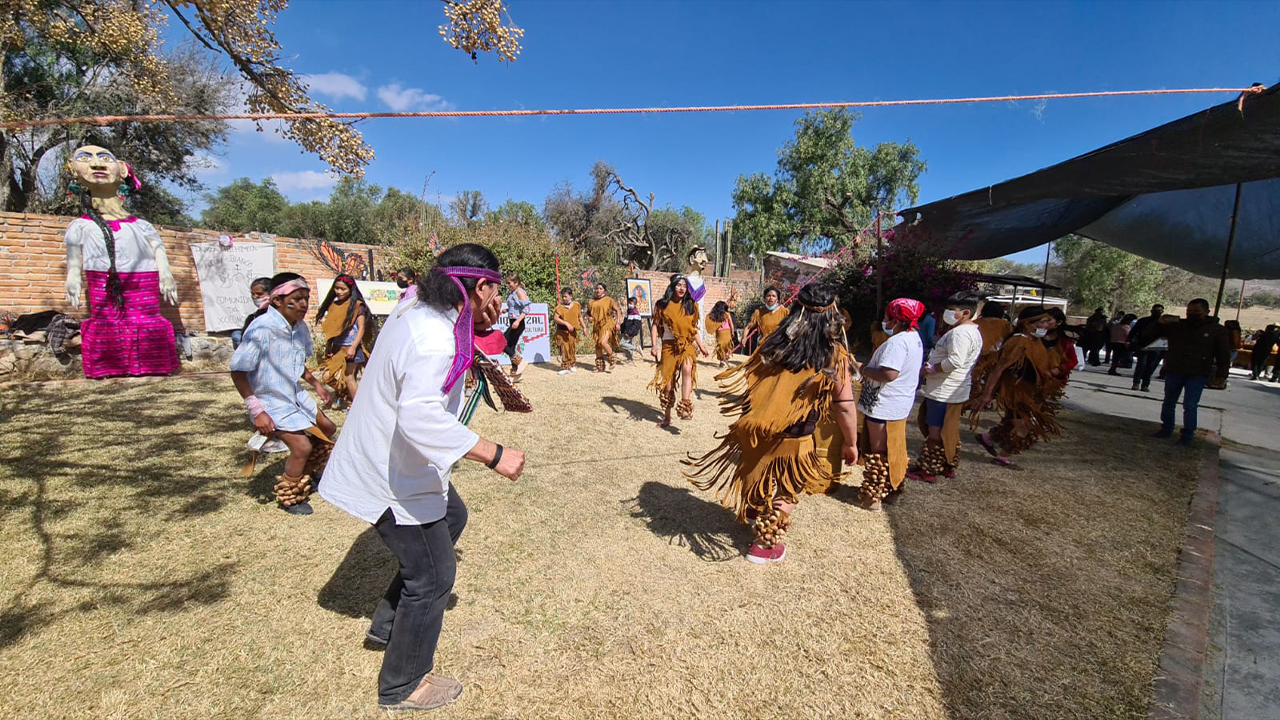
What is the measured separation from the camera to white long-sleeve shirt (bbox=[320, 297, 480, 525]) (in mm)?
1735

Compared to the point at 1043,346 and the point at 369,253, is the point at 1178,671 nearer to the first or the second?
the point at 1043,346

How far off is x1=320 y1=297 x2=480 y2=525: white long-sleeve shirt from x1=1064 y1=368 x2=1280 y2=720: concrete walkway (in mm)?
3391

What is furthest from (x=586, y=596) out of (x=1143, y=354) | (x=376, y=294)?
(x=1143, y=354)

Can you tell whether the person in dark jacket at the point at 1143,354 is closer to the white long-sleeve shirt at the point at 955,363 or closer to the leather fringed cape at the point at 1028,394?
the leather fringed cape at the point at 1028,394

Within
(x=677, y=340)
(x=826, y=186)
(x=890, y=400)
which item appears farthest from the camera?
(x=826, y=186)

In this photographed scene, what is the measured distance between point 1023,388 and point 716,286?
38.4ft

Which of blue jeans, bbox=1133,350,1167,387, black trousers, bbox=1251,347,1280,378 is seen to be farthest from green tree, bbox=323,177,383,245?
black trousers, bbox=1251,347,1280,378

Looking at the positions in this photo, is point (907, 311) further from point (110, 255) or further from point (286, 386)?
point (110, 255)

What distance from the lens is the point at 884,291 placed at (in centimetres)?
927

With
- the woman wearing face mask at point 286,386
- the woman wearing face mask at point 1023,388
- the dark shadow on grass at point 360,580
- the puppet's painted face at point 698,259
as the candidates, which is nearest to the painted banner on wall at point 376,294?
the puppet's painted face at point 698,259

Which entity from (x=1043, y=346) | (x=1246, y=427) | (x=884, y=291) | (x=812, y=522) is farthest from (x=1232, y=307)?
(x=812, y=522)

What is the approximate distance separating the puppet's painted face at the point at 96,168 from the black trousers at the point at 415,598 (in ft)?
18.1

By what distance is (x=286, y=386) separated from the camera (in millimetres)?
3264

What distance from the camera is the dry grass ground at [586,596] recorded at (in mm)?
2162
